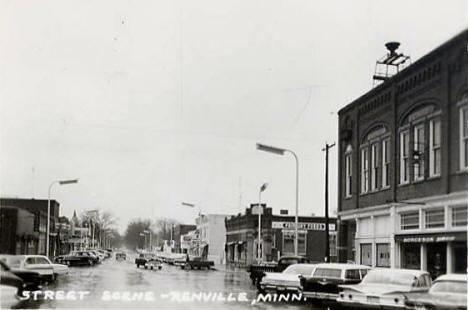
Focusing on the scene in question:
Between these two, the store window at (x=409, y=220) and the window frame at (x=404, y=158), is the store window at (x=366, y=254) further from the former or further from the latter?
the window frame at (x=404, y=158)

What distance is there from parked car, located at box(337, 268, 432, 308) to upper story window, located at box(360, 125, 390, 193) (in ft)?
24.8

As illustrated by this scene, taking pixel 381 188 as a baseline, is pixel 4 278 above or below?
below

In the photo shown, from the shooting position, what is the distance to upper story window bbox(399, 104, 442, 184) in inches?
797

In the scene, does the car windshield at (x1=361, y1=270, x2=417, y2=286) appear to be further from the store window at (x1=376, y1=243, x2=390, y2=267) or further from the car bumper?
the store window at (x1=376, y1=243, x2=390, y2=267)

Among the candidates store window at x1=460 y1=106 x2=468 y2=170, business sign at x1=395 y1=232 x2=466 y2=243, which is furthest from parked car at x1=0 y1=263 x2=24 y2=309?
store window at x1=460 y1=106 x2=468 y2=170

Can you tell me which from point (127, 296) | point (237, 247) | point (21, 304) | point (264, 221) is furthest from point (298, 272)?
point (237, 247)

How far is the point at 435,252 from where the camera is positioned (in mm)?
20375

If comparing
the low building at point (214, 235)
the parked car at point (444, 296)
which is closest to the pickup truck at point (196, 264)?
the low building at point (214, 235)

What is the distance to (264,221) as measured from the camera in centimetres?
6012

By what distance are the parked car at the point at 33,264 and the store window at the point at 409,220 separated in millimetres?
12040

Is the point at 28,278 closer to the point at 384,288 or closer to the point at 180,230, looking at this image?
the point at 384,288

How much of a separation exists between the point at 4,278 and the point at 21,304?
0.81 metres

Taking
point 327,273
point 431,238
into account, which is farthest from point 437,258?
point 327,273

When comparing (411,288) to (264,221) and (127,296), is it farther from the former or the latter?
(264,221)
